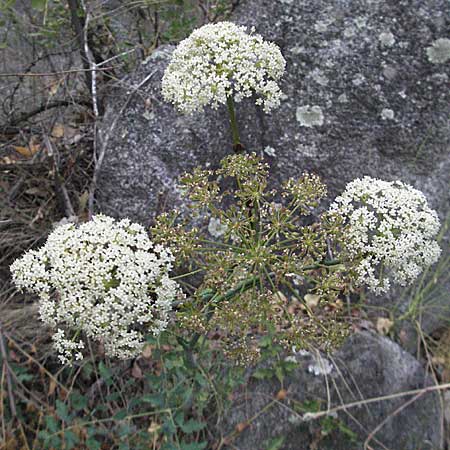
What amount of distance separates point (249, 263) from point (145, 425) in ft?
4.99

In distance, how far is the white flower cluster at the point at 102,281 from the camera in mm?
1551

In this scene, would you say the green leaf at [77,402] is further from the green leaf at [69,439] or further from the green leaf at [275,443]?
the green leaf at [275,443]

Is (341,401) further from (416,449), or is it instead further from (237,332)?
(237,332)

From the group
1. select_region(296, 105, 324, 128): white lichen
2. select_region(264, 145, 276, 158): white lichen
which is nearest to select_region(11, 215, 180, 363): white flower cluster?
select_region(264, 145, 276, 158): white lichen

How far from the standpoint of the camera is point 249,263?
Answer: 1.72 m

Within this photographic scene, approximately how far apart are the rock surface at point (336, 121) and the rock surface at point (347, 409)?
3.25 ft

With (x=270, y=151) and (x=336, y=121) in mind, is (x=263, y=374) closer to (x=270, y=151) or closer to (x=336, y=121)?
(x=270, y=151)

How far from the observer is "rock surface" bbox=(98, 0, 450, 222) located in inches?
117

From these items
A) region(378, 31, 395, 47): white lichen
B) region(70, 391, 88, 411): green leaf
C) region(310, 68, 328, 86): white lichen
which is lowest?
region(70, 391, 88, 411): green leaf

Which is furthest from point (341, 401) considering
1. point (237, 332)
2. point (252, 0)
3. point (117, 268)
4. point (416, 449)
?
point (252, 0)

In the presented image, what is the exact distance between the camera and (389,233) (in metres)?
1.70

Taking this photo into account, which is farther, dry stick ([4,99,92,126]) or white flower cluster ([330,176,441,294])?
dry stick ([4,99,92,126])

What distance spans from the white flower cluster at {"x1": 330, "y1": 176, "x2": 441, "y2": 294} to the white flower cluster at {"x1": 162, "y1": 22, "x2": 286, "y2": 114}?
0.58 m

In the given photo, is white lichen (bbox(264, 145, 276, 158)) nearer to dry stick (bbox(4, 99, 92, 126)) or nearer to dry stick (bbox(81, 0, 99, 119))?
dry stick (bbox(81, 0, 99, 119))
